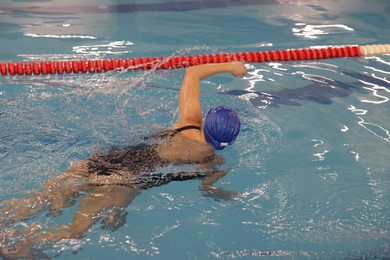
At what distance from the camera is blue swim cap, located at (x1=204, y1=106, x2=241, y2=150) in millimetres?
3039

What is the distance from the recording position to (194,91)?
11.3 ft

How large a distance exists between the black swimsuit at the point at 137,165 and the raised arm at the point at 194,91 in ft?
0.28

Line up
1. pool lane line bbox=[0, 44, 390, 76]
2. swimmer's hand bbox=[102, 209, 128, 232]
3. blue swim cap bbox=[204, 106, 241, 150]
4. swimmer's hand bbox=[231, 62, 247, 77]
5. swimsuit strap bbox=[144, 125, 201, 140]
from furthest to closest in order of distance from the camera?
1. pool lane line bbox=[0, 44, 390, 76]
2. swimmer's hand bbox=[231, 62, 247, 77]
3. swimsuit strap bbox=[144, 125, 201, 140]
4. blue swim cap bbox=[204, 106, 241, 150]
5. swimmer's hand bbox=[102, 209, 128, 232]

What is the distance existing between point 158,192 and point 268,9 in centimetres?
372

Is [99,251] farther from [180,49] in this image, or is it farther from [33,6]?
[33,6]

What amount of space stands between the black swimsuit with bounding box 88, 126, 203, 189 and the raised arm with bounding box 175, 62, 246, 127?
85 millimetres

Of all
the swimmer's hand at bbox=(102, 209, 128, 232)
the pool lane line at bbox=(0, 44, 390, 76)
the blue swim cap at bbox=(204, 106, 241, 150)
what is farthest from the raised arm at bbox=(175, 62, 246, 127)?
the pool lane line at bbox=(0, 44, 390, 76)

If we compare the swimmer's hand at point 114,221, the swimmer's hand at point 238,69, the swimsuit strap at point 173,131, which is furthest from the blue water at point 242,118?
the swimmer's hand at point 238,69

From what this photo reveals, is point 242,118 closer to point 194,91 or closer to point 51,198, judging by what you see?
point 194,91

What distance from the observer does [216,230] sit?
118 inches

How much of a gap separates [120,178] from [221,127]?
601mm

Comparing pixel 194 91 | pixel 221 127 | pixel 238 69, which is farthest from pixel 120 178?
pixel 238 69

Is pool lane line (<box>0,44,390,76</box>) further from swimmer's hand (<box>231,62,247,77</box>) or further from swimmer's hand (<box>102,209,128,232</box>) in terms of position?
swimmer's hand (<box>102,209,128,232</box>)

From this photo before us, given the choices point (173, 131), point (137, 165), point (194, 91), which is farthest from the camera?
point (194, 91)
